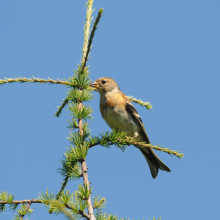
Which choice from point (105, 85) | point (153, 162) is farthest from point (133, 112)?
point (153, 162)

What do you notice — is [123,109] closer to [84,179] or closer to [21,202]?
[84,179]

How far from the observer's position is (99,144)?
3.14 metres

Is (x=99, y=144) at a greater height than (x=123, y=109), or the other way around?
(x=123, y=109)

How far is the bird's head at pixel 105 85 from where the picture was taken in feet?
16.7

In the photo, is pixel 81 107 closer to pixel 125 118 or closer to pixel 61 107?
pixel 61 107

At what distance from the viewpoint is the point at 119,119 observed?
4.67 m

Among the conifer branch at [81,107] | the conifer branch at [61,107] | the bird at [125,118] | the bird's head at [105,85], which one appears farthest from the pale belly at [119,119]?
the conifer branch at [81,107]

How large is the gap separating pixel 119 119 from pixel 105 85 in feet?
2.67

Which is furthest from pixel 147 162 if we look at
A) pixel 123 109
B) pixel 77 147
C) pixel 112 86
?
pixel 77 147

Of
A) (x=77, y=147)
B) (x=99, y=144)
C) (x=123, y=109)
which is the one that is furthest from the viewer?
(x=123, y=109)

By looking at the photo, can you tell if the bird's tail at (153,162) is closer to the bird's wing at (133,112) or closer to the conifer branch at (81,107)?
the bird's wing at (133,112)

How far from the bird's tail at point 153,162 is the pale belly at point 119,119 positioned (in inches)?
19.9

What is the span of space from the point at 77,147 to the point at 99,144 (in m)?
0.42

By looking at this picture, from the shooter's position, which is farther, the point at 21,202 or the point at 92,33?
the point at 92,33
